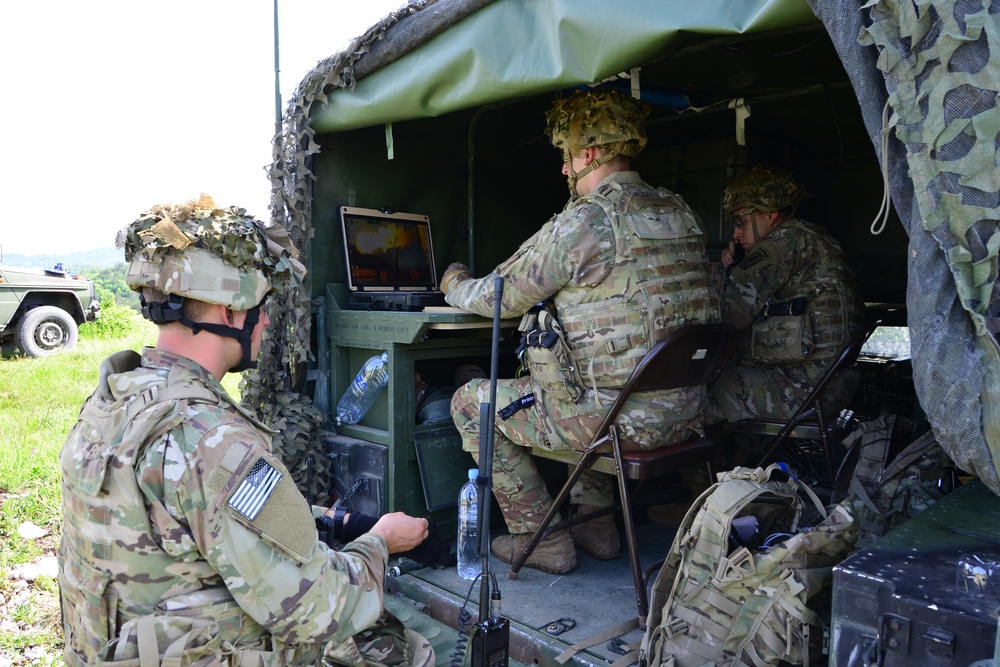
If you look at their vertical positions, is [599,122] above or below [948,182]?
above

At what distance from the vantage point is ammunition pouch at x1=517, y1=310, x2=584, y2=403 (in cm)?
294

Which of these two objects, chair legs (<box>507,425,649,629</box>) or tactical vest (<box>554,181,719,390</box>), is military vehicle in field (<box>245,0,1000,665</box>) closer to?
chair legs (<box>507,425,649,629</box>)

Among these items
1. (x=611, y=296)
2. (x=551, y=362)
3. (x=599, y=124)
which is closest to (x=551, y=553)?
(x=551, y=362)

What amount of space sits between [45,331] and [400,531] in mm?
11063

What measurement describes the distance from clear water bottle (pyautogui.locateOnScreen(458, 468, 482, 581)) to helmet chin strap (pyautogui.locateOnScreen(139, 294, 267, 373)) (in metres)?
Answer: 1.54

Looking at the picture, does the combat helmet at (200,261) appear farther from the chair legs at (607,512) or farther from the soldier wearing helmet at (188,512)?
the chair legs at (607,512)

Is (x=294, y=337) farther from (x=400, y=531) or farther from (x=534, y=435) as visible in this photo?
(x=400, y=531)

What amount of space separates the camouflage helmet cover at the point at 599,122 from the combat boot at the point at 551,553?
5.32ft

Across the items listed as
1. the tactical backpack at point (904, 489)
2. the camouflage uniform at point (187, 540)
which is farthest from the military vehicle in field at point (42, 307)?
the tactical backpack at point (904, 489)

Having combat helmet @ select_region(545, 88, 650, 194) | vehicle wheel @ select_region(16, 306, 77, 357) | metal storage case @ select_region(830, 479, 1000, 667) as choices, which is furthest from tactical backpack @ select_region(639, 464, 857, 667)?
vehicle wheel @ select_region(16, 306, 77, 357)

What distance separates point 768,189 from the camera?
12.5 ft

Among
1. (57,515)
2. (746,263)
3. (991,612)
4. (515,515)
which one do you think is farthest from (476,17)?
(57,515)

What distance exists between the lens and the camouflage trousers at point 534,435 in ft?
9.52

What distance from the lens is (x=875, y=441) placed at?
3074 mm
